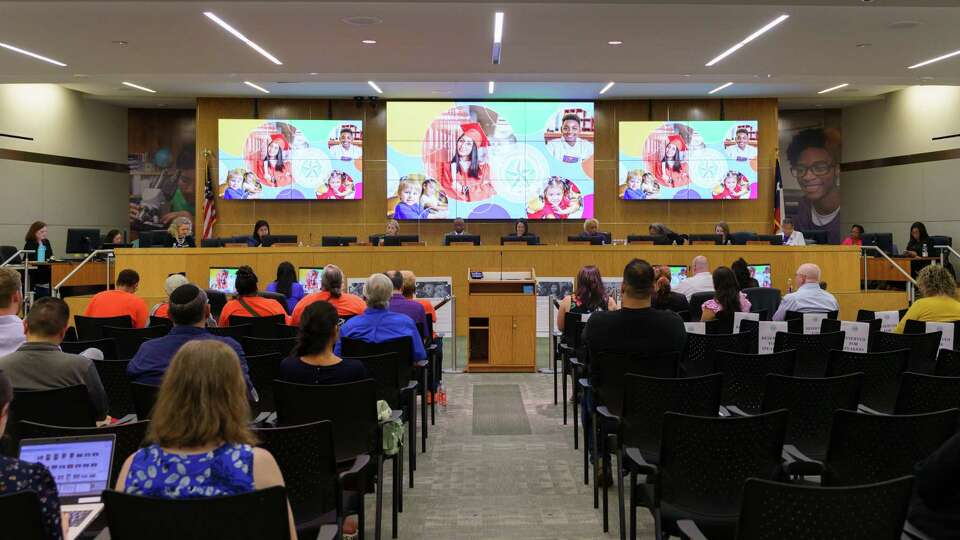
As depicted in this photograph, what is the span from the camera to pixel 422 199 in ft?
51.4

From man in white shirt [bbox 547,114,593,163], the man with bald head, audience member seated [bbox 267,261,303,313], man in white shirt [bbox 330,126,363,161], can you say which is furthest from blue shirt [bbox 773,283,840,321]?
man in white shirt [bbox 330,126,363,161]

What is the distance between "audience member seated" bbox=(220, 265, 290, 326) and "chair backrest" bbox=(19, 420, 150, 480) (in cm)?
363

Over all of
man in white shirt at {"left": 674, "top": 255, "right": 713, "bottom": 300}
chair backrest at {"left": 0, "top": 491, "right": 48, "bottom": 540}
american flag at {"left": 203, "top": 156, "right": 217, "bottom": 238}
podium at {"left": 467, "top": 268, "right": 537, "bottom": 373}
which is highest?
american flag at {"left": 203, "top": 156, "right": 217, "bottom": 238}

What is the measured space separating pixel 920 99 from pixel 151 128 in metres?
16.2

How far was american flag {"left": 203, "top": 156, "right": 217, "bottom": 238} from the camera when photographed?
611 inches

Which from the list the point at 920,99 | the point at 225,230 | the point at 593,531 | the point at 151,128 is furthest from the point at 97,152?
the point at 920,99

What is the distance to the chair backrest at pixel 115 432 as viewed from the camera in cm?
248

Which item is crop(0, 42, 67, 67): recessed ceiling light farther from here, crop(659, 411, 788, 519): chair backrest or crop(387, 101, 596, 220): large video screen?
crop(659, 411, 788, 519): chair backrest

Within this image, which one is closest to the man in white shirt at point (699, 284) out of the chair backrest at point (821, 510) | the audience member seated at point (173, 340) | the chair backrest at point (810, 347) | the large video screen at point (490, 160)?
the chair backrest at point (810, 347)

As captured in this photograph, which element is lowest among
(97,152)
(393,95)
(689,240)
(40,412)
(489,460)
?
(489,460)

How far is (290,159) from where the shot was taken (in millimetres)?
15688

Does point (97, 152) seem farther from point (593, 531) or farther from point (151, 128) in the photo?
point (593, 531)

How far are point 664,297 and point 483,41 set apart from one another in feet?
12.5

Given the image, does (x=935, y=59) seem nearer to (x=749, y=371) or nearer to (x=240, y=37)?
(x=749, y=371)
